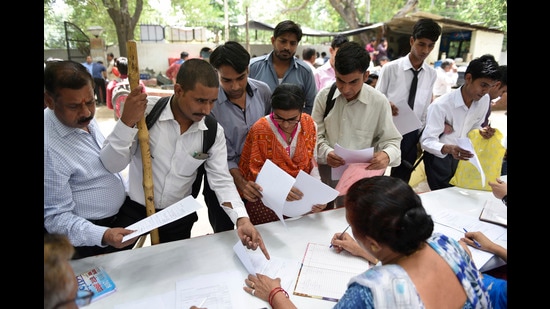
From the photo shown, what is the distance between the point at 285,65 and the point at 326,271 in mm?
1749

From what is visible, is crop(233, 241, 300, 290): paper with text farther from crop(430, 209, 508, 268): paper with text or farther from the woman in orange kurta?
crop(430, 209, 508, 268): paper with text

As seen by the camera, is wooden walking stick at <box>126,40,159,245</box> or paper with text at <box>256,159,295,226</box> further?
paper with text at <box>256,159,295,226</box>

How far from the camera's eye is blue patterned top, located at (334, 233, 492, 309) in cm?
82

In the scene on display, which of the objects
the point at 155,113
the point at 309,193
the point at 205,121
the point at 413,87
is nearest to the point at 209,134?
the point at 205,121

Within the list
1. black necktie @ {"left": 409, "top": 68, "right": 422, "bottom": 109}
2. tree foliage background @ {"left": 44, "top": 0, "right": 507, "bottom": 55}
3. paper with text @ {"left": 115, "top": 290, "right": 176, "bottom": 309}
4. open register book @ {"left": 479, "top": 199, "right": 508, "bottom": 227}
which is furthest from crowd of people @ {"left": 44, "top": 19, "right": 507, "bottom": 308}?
tree foliage background @ {"left": 44, "top": 0, "right": 507, "bottom": 55}

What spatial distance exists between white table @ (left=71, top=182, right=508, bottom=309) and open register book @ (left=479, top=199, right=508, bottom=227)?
35 cm

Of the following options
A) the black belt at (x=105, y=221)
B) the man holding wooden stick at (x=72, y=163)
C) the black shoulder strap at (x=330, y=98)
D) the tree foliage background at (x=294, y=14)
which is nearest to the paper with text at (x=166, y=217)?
the man holding wooden stick at (x=72, y=163)

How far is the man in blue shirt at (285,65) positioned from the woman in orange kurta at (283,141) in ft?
2.57

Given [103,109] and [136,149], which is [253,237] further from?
[103,109]

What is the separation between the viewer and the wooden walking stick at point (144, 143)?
4.37 ft

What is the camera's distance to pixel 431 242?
99 cm

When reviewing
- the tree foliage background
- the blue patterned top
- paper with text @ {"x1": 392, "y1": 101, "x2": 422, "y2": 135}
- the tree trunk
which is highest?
the tree foliage background
